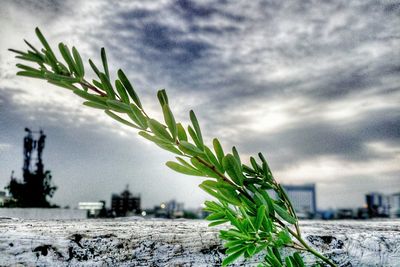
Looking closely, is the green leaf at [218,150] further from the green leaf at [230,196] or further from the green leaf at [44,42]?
the green leaf at [44,42]

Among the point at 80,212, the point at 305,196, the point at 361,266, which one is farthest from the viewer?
the point at 305,196

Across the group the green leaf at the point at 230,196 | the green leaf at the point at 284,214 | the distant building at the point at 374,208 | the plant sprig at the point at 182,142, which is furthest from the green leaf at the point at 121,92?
the distant building at the point at 374,208

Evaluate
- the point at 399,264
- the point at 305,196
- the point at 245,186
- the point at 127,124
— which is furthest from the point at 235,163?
the point at 305,196

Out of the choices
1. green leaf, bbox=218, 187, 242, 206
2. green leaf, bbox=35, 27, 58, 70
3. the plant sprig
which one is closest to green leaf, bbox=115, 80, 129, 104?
the plant sprig

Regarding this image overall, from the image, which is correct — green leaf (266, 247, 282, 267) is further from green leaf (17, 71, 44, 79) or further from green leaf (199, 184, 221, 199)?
green leaf (17, 71, 44, 79)

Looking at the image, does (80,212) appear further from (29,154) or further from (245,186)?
(245,186)
